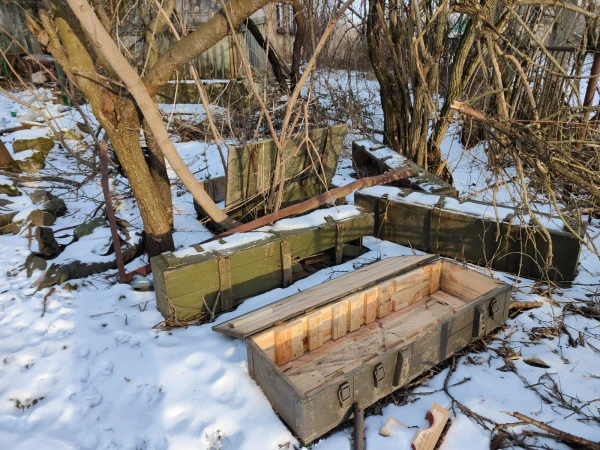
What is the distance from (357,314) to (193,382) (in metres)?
1.57

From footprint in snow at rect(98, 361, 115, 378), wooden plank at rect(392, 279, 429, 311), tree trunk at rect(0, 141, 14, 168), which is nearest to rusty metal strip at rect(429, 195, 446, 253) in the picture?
wooden plank at rect(392, 279, 429, 311)

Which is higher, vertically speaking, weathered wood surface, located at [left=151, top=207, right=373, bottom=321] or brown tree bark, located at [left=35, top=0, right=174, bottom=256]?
brown tree bark, located at [left=35, top=0, right=174, bottom=256]

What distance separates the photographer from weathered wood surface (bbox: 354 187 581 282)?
4.70m

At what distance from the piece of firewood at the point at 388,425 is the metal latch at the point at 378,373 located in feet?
0.90

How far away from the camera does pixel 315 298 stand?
3945 mm

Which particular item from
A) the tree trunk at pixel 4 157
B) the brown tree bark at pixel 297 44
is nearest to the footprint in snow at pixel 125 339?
the tree trunk at pixel 4 157

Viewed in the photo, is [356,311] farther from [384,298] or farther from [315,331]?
[315,331]

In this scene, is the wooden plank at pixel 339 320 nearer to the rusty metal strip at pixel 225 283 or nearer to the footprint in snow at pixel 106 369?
the rusty metal strip at pixel 225 283

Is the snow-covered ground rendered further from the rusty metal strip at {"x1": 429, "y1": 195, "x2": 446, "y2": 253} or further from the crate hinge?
the rusty metal strip at {"x1": 429, "y1": 195, "x2": 446, "y2": 253}

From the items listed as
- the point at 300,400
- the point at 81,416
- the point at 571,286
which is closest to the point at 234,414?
the point at 300,400

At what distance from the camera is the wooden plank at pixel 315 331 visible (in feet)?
12.1

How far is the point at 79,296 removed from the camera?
15.7ft

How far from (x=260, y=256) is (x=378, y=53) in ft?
18.0

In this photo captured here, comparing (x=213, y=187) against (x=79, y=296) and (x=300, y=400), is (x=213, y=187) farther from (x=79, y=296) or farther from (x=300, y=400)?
(x=300, y=400)
